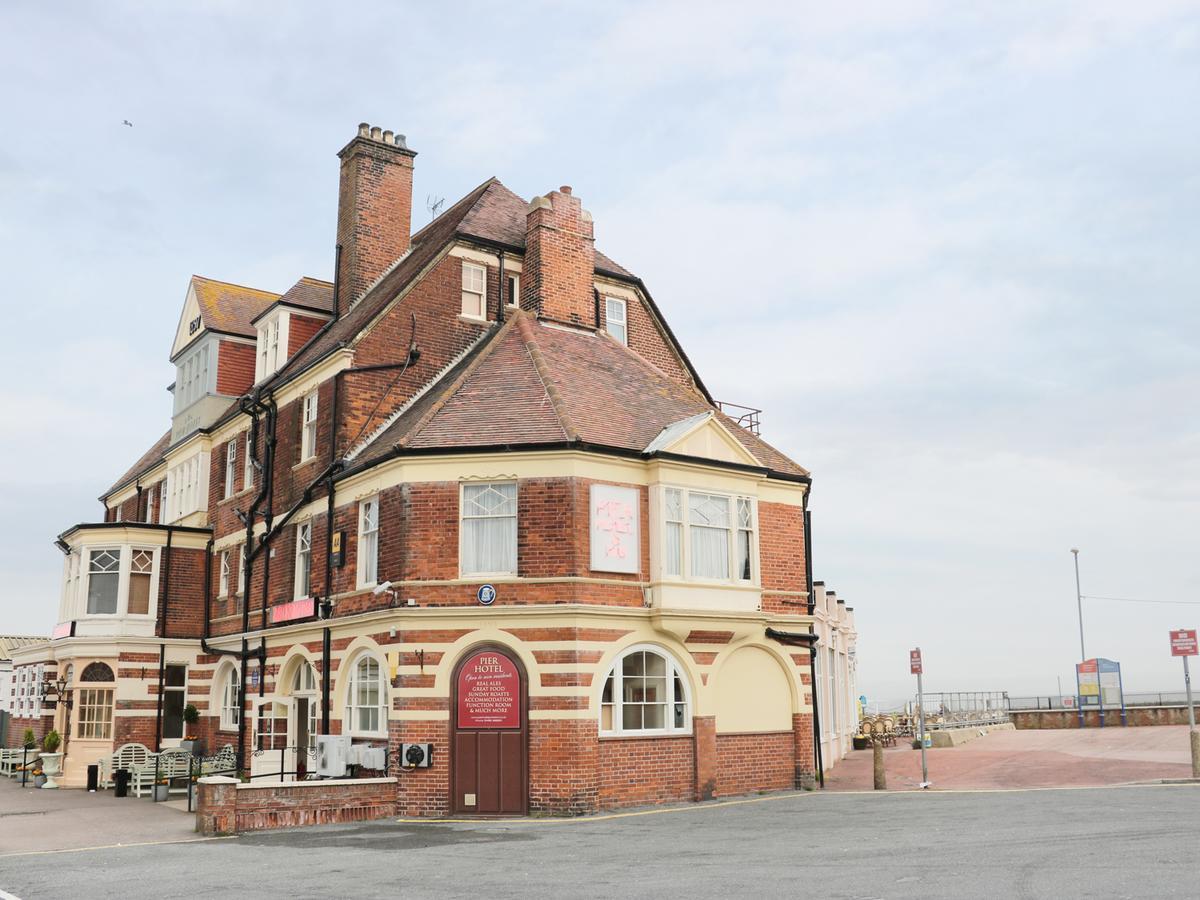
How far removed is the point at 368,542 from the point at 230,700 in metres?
11.2

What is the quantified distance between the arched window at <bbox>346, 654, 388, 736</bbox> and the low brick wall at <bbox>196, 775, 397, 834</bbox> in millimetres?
1892

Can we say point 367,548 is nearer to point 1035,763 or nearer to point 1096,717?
point 1035,763

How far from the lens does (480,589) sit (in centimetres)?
2081

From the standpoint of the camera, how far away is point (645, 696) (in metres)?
21.5

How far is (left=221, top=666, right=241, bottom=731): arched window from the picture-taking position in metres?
30.6

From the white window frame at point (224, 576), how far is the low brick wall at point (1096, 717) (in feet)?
118

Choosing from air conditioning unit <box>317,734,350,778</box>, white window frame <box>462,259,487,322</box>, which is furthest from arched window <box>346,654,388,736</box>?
white window frame <box>462,259,487,322</box>

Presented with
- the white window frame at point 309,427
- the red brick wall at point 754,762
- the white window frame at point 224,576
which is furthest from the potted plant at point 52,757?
the red brick wall at point 754,762

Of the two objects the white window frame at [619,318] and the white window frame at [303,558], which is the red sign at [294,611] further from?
the white window frame at [619,318]

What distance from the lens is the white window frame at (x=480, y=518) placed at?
2108 centimetres

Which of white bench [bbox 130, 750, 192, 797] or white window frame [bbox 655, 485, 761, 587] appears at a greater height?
white window frame [bbox 655, 485, 761, 587]

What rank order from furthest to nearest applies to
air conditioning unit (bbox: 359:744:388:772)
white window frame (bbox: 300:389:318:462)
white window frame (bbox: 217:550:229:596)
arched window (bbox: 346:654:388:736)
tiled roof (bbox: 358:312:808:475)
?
white window frame (bbox: 217:550:229:596), white window frame (bbox: 300:389:318:462), tiled roof (bbox: 358:312:808:475), arched window (bbox: 346:654:388:736), air conditioning unit (bbox: 359:744:388:772)

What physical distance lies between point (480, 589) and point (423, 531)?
172 cm

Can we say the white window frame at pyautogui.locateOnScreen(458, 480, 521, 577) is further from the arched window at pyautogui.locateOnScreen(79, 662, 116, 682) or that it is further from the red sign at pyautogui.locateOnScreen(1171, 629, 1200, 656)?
the arched window at pyautogui.locateOnScreen(79, 662, 116, 682)
